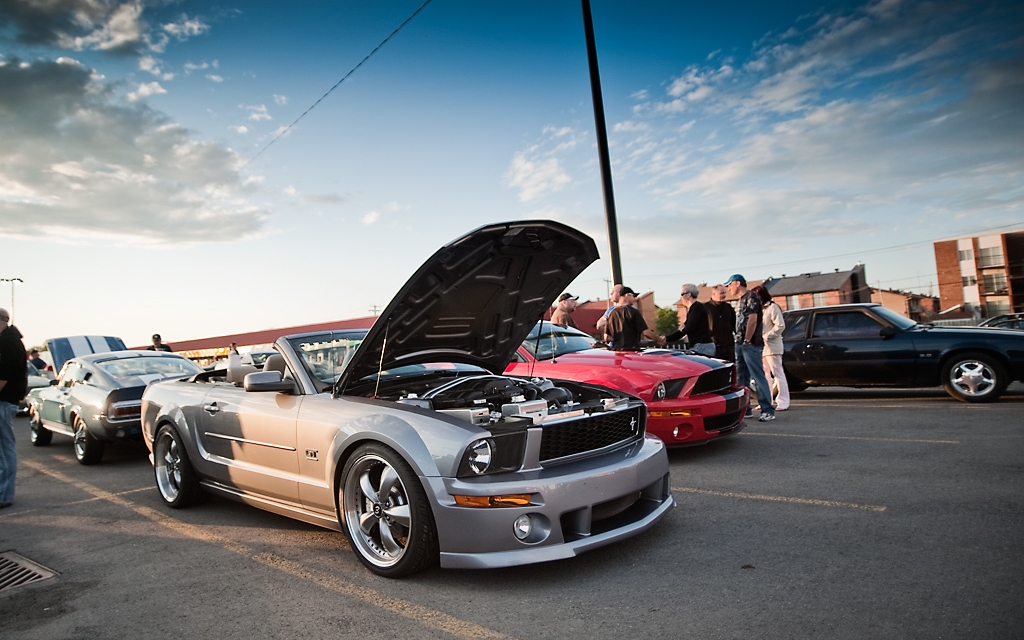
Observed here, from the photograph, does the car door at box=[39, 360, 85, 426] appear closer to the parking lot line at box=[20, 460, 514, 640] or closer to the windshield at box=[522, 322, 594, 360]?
the parking lot line at box=[20, 460, 514, 640]

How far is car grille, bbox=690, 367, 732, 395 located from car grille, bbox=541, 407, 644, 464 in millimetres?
2239

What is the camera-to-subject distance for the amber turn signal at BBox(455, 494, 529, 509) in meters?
3.07

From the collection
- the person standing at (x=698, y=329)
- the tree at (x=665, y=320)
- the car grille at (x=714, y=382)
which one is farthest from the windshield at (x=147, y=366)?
the tree at (x=665, y=320)

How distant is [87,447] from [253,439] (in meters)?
4.85

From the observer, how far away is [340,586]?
3281 millimetres

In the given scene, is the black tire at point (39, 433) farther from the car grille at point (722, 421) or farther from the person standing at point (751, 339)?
the person standing at point (751, 339)

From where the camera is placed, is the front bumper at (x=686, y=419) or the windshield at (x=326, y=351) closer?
the windshield at (x=326, y=351)

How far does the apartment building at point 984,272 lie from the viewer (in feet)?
202

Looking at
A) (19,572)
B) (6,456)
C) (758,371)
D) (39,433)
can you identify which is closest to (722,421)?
(758,371)

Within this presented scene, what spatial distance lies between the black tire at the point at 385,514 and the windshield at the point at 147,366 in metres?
5.28

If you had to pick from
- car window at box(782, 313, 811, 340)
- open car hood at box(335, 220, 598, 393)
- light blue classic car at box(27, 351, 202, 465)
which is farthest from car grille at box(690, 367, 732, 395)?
light blue classic car at box(27, 351, 202, 465)

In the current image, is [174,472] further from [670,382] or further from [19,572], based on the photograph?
[670,382]

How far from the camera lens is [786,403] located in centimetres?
864

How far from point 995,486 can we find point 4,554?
6619mm
